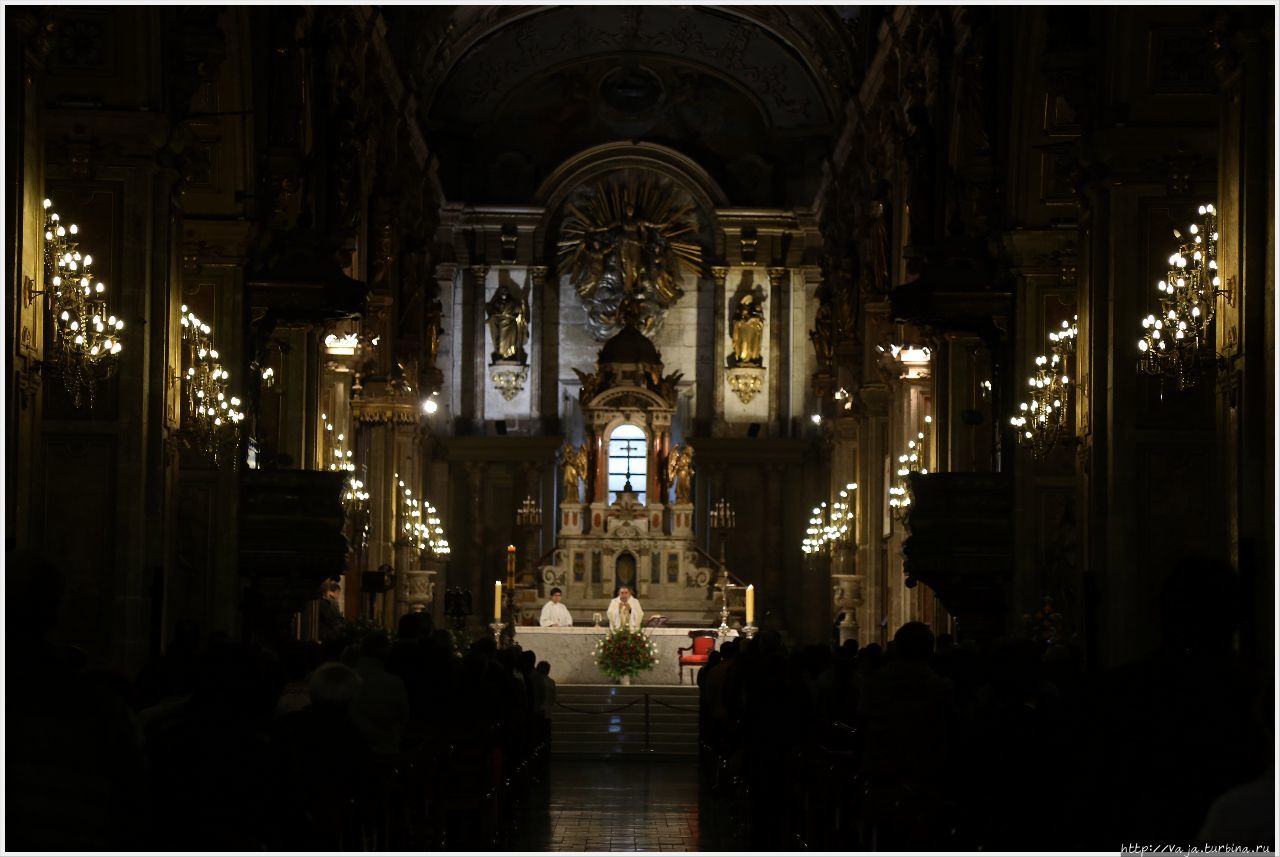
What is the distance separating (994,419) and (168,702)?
17.4 metres

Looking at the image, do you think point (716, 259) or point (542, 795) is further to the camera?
point (716, 259)

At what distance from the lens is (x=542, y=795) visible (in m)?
21.5

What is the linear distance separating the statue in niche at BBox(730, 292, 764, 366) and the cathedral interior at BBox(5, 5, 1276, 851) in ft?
0.80

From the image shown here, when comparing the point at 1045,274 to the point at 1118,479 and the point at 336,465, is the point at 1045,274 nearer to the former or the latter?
the point at 1118,479

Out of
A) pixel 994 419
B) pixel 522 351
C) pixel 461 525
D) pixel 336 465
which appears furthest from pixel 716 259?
pixel 994 419

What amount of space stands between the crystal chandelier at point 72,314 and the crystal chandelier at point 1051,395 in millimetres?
9560

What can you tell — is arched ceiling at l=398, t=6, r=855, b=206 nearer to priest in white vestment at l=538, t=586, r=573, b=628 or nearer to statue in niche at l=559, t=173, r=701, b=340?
statue in niche at l=559, t=173, r=701, b=340

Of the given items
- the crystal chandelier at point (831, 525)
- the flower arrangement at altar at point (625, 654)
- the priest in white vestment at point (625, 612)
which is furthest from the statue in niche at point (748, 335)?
the flower arrangement at altar at point (625, 654)

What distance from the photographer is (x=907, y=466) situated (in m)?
32.1

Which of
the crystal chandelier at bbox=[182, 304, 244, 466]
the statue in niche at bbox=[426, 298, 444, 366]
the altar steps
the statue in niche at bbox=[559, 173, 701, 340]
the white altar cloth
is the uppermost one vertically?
the statue in niche at bbox=[559, 173, 701, 340]

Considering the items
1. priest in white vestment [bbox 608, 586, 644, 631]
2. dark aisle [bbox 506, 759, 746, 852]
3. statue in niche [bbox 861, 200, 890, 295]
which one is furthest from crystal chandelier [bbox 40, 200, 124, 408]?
priest in white vestment [bbox 608, 586, 644, 631]

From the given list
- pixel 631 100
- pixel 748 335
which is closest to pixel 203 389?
pixel 748 335

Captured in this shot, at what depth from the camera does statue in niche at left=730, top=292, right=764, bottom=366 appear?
48219 millimetres

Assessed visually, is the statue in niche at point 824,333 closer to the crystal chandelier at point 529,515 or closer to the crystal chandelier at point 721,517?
the crystal chandelier at point 721,517
